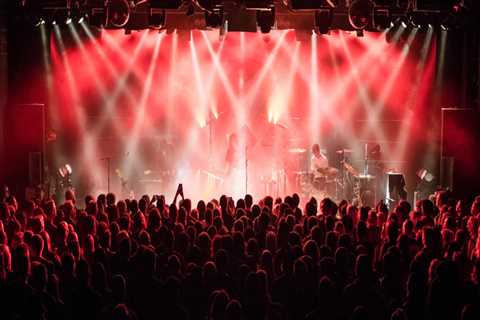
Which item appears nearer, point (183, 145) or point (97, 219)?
point (97, 219)

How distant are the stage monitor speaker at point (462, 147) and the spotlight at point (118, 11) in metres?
7.13

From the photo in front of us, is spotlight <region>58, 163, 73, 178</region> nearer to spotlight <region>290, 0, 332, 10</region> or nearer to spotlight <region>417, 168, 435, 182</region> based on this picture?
spotlight <region>290, 0, 332, 10</region>

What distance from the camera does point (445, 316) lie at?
6629mm

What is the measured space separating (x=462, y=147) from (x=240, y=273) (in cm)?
940

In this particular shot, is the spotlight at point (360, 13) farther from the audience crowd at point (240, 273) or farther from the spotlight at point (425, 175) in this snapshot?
the spotlight at point (425, 175)

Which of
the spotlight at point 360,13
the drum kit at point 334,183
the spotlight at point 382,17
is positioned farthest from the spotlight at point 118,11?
the drum kit at point 334,183

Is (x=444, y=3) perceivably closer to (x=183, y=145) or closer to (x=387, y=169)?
(x=387, y=169)

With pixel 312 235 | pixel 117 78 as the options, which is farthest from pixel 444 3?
pixel 117 78

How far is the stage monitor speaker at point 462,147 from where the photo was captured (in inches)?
613

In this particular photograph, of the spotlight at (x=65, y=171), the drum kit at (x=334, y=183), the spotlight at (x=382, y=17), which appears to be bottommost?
the drum kit at (x=334, y=183)

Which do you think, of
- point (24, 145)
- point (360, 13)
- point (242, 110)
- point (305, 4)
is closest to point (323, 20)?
point (360, 13)

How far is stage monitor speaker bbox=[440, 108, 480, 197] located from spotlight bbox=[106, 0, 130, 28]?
713 centimetres

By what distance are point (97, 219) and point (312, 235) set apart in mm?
3398

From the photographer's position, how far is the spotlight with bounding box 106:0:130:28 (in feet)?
45.9
